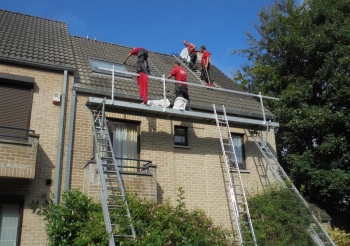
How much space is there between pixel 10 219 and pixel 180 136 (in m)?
5.44

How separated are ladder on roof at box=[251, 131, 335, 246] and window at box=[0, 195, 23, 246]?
739cm

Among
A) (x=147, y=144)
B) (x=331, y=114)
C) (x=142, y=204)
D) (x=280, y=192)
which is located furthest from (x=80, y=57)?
(x=331, y=114)

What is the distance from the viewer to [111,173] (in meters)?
9.16

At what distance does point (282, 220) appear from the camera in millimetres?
9898

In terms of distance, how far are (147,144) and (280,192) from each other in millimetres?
4155

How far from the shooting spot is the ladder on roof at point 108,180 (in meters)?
7.37

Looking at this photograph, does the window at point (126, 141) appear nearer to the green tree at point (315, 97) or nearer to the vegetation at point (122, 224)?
the vegetation at point (122, 224)

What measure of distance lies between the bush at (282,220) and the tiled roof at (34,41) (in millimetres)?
→ 6780

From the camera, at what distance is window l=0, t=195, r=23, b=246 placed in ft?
27.4

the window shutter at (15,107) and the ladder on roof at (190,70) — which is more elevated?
the ladder on roof at (190,70)

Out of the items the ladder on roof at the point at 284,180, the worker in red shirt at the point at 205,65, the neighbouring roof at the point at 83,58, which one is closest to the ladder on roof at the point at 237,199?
the ladder on roof at the point at 284,180

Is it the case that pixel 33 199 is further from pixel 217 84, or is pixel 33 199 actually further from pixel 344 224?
pixel 344 224

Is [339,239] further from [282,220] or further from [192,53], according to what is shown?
[192,53]

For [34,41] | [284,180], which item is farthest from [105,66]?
[284,180]
